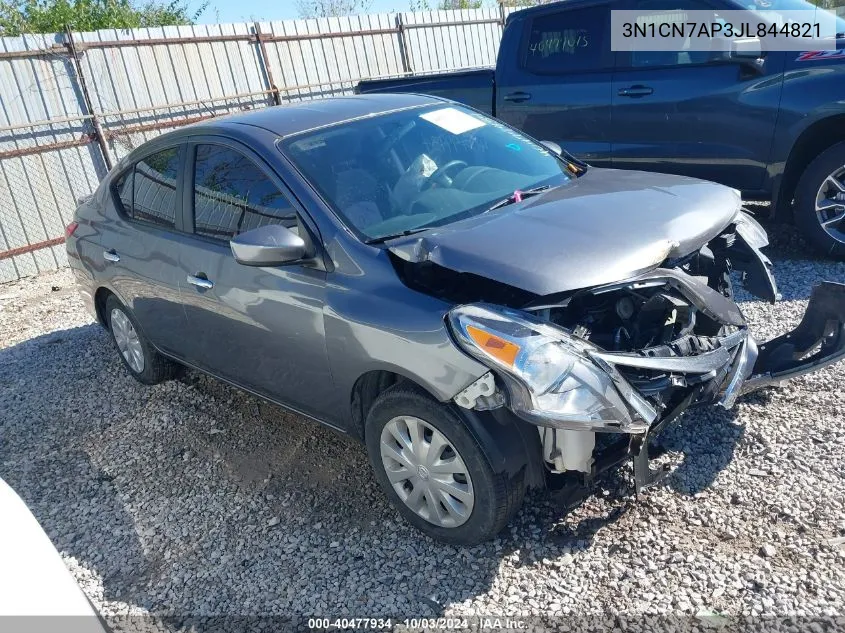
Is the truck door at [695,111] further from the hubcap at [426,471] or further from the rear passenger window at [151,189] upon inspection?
the hubcap at [426,471]

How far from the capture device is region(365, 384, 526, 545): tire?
2.79m

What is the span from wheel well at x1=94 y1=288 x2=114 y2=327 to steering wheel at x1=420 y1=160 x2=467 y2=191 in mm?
2698

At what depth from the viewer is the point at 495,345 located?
103 inches

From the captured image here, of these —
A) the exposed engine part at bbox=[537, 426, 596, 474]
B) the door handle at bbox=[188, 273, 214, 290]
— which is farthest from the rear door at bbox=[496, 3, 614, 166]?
the exposed engine part at bbox=[537, 426, 596, 474]

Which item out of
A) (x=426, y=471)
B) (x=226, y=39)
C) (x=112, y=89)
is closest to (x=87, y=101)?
(x=112, y=89)

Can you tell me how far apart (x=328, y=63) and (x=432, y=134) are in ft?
28.2

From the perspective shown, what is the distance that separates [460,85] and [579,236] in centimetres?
439

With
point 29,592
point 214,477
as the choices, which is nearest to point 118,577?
point 214,477

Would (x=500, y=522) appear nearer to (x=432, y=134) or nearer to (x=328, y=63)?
(x=432, y=134)

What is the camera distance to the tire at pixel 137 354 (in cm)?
488

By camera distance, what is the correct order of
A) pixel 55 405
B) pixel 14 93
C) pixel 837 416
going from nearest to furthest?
1. pixel 837 416
2. pixel 55 405
3. pixel 14 93

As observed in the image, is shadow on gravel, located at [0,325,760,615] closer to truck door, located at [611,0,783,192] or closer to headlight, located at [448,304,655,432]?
headlight, located at [448,304,655,432]

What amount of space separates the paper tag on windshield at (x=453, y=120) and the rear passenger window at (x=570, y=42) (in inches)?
101

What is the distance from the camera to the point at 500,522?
114 inches
